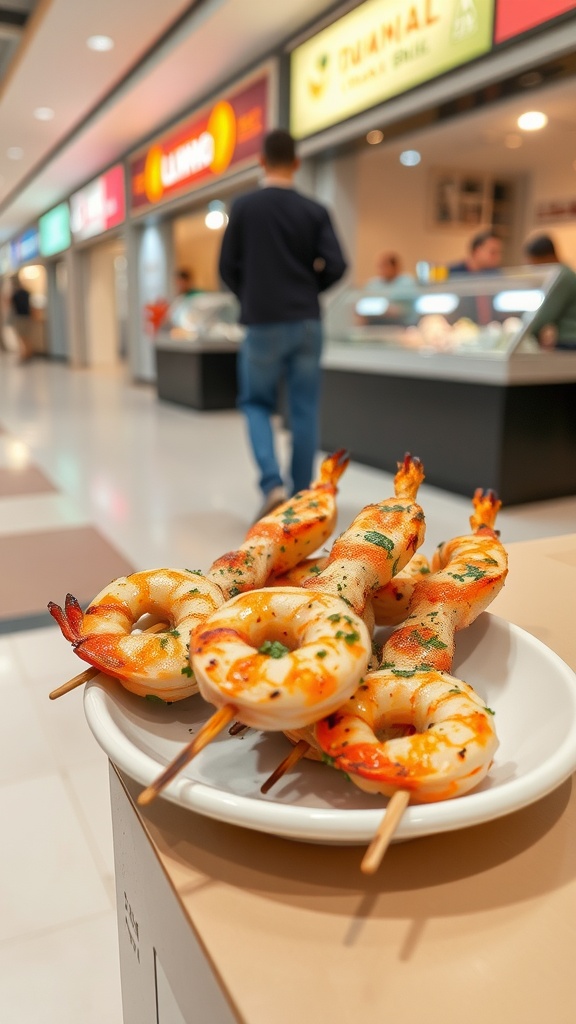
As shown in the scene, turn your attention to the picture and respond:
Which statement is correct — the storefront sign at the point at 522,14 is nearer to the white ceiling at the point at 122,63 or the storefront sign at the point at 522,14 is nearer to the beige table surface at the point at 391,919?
the white ceiling at the point at 122,63

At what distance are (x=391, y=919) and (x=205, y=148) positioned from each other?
8479 mm

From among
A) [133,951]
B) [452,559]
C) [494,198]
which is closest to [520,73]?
[452,559]

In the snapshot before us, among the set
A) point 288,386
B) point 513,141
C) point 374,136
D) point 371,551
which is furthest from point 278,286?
point 513,141

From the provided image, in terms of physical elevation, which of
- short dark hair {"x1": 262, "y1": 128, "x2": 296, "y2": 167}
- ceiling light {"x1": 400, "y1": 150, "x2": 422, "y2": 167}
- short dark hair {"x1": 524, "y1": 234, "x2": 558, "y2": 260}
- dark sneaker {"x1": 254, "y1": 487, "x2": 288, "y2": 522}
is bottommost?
dark sneaker {"x1": 254, "y1": 487, "x2": 288, "y2": 522}

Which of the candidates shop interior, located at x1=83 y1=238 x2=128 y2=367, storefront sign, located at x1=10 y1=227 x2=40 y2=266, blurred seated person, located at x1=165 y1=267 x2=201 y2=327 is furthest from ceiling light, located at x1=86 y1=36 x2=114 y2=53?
storefront sign, located at x1=10 y1=227 x2=40 y2=266

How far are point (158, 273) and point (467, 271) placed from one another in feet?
19.1

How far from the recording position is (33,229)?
18.0 metres

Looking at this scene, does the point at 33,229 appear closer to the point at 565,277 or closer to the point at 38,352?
the point at 38,352

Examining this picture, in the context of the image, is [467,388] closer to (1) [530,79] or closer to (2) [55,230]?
(1) [530,79]

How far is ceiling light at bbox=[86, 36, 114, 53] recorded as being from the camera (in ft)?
A: 22.3

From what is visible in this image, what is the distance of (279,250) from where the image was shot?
11.4 feet

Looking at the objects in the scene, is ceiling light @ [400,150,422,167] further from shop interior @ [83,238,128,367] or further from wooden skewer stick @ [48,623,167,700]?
wooden skewer stick @ [48,623,167,700]

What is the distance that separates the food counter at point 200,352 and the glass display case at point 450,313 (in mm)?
2466

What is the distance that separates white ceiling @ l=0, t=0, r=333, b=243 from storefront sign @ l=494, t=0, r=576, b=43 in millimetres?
1908
